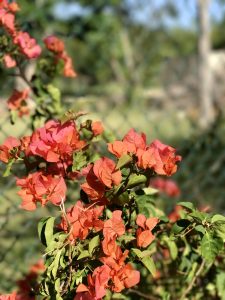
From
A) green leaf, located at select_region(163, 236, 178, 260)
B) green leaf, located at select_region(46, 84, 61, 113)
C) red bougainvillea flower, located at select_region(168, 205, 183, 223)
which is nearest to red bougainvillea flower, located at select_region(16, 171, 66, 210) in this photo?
green leaf, located at select_region(163, 236, 178, 260)

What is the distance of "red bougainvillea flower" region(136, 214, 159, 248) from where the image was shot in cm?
100

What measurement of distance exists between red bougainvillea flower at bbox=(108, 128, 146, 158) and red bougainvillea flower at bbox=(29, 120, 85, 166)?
10 cm

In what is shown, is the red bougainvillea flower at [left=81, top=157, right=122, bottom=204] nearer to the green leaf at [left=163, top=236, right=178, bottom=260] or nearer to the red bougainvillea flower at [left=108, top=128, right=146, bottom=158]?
the red bougainvillea flower at [left=108, top=128, right=146, bottom=158]

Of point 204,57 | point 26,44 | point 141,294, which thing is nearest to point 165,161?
point 141,294

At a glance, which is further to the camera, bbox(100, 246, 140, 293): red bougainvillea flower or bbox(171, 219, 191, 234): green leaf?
bbox(171, 219, 191, 234): green leaf

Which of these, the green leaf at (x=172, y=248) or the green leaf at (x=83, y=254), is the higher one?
the green leaf at (x=83, y=254)

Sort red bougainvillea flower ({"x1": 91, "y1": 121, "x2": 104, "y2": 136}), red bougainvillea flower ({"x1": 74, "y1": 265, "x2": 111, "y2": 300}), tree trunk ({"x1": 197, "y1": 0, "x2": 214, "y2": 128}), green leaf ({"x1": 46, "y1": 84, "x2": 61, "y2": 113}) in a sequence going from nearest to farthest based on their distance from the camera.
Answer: red bougainvillea flower ({"x1": 74, "y1": 265, "x2": 111, "y2": 300}), red bougainvillea flower ({"x1": 91, "y1": 121, "x2": 104, "y2": 136}), green leaf ({"x1": 46, "y1": 84, "x2": 61, "y2": 113}), tree trunk ({"x1": 197, "y1": 0, "x2": 214, "y2": 128})

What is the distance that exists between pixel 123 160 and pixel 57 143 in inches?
6.1

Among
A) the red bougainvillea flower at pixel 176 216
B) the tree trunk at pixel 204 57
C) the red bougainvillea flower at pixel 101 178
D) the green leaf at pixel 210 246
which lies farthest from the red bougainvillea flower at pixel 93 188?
the tree trunk at pixel 204 57

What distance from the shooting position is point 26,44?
1444mm

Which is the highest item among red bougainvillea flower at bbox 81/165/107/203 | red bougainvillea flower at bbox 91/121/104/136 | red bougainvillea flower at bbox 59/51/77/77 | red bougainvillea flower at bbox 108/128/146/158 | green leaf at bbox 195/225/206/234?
red bougainvillea flower at bbox 59/51/77/77

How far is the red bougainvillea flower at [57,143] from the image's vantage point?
1.05 metres

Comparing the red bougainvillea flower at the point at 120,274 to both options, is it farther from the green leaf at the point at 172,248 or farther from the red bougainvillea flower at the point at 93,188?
the green leaf at the point at 172,248

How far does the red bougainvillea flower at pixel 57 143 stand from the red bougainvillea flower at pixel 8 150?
0.06 meters
